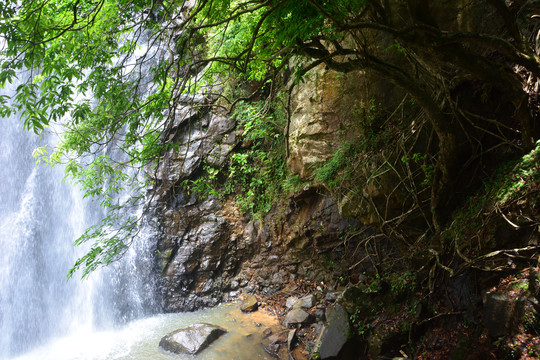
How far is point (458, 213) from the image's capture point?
3.89 meters

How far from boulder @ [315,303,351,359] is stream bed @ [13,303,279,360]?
1075 mm

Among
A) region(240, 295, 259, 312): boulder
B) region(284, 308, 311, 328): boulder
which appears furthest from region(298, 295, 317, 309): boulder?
region(240, 295, 259, 312): boulder

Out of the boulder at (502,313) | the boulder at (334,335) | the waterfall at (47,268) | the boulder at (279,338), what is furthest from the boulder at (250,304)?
the boulder at (502,313)

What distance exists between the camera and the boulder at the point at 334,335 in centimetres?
436

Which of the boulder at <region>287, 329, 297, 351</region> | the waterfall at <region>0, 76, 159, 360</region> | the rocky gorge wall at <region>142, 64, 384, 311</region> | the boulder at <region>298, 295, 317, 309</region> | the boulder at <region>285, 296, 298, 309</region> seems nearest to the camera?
the boulder at <region>287, 329, 297, 351</region>

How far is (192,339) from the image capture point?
18.5 ft

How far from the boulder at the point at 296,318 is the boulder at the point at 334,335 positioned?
2.23 ft

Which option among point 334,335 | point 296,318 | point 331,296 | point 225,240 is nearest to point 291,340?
point 296,318

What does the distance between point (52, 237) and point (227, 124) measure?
6.33m

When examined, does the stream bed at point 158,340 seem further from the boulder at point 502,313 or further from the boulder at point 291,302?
the boulder at point 502,313

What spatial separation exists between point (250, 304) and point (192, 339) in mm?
1601

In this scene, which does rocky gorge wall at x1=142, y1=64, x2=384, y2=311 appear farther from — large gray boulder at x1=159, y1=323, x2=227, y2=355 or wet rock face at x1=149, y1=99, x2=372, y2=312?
large gray boulder at x1=159, y1=323, x2=227, y2=355

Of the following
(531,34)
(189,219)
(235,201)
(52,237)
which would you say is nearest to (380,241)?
(531,34)

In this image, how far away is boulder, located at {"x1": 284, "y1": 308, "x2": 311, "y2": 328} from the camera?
555 centimetres
